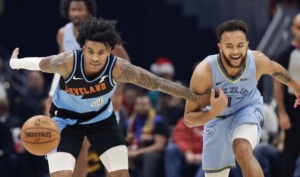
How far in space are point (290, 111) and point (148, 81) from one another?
255 cm

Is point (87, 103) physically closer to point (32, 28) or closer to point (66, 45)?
point (66, 45)

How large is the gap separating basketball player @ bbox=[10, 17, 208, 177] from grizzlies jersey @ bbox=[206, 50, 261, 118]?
258 mm

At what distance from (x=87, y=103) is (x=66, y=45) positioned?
1686 millimetres

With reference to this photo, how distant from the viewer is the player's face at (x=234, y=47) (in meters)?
7.38

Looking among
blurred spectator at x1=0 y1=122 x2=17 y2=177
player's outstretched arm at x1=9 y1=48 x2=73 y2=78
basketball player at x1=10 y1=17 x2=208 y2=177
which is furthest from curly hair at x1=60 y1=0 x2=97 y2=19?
blurred spectator at x1=0 y1=122 x2=17 y2=177

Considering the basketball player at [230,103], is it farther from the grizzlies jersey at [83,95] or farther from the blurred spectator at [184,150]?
the blurred spectator at [184,150]

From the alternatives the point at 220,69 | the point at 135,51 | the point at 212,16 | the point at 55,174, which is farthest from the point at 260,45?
the point at 55,174

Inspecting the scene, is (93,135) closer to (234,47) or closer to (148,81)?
(148,81)

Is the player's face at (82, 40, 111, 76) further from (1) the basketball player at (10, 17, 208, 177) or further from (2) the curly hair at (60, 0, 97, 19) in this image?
(2) the curly hair at (60, 0, 97, 19)

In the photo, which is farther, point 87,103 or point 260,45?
point 260,45

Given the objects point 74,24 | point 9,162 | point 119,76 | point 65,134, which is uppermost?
point 74,24

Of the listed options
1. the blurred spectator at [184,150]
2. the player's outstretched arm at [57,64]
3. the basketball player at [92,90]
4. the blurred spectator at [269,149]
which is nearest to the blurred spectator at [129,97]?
the blurred spectator at [184,150]

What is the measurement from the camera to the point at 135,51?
15.7 meters

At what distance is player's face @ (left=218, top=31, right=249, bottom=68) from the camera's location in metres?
7.38
